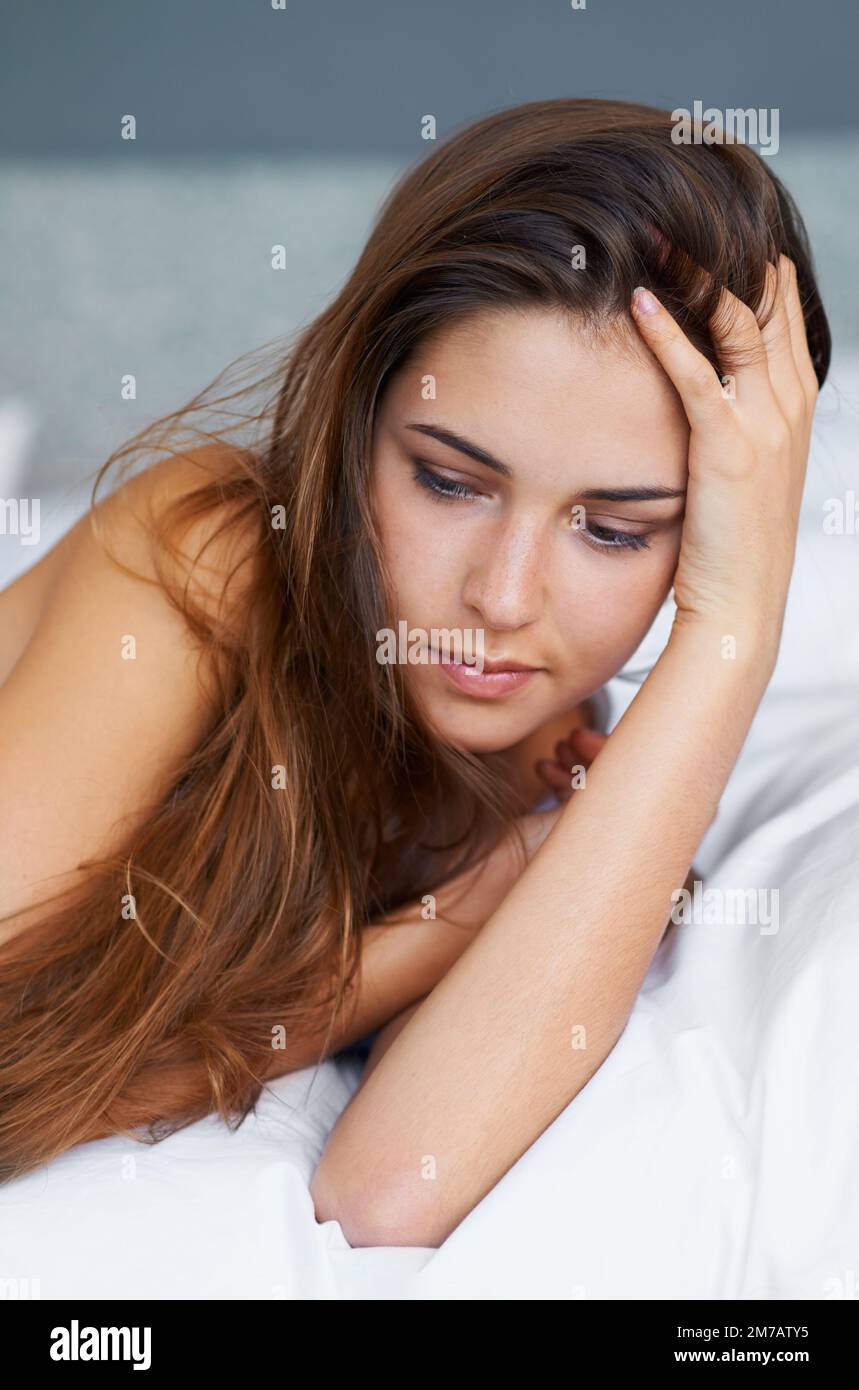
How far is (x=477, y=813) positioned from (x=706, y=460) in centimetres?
49

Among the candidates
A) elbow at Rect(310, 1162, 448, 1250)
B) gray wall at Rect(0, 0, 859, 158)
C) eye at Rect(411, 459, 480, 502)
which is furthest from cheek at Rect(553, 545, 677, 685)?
gray wall at Rect(0, 0, 859, 158)

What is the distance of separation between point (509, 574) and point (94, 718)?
41 cm

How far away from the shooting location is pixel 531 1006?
1033mm

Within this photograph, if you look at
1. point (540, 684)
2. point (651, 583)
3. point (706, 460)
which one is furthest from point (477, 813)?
point (706, 460)

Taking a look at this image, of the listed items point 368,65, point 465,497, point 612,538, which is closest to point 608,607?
point 612,538

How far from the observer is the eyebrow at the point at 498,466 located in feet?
3.67

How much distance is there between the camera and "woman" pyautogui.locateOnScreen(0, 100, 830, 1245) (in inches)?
42.1

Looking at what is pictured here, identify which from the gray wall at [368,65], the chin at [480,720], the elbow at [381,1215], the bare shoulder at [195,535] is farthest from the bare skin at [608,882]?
the gray wall at [368,65]

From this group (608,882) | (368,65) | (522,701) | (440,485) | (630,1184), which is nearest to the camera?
(630,1184)

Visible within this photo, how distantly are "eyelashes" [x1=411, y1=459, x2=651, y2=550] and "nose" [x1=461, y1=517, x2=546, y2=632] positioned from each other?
0.05 metres

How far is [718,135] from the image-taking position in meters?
1.27

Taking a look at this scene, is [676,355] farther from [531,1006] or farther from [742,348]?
[531,1006]

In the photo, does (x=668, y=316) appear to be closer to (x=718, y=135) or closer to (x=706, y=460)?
(x=706, y=460)

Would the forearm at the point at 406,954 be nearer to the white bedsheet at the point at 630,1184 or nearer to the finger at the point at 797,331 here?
the white bedsheet at the point at 630,1184
